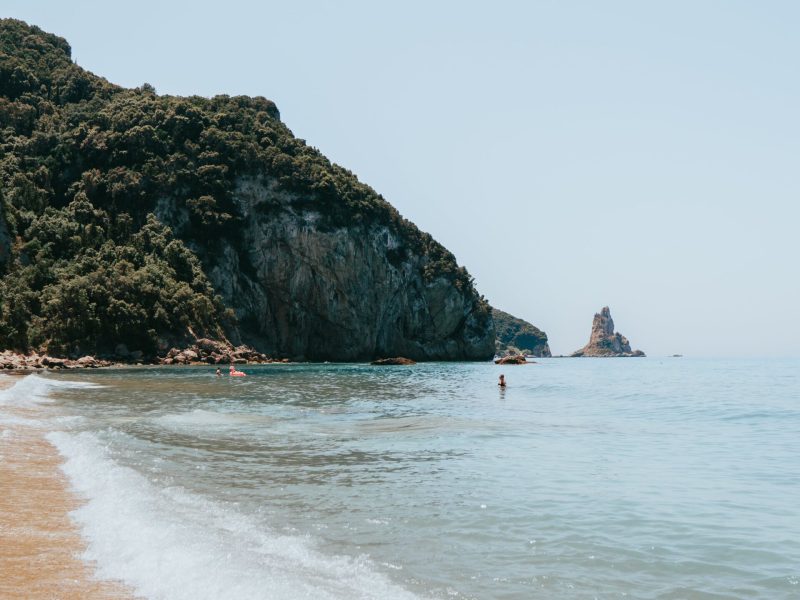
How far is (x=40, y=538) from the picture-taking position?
8297 millimetres

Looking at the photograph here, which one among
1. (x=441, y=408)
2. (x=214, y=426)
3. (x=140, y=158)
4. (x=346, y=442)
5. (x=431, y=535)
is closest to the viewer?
(x=431, y=535)

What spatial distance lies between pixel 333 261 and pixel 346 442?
92411 millimetres

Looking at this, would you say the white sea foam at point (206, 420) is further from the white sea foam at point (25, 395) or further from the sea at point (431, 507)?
the white sea foam at point (25, 395)

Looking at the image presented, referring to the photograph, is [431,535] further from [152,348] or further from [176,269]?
[176,269]

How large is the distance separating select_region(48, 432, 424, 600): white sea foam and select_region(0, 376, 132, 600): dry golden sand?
0.78ft

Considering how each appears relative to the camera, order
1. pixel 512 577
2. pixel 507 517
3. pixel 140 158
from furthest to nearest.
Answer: pixel 140 158 → pixel 507 517 → pixel 512 577

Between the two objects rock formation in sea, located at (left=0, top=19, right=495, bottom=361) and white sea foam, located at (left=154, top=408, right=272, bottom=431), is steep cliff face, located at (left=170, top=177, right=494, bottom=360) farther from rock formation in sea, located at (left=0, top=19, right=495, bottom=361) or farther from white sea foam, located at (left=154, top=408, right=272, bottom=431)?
white sea foam, located at (left=154, top=408, right=272, bottom=431)

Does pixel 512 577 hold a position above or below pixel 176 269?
below

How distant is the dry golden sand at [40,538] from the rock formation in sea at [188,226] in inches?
2847

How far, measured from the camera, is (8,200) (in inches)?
3644

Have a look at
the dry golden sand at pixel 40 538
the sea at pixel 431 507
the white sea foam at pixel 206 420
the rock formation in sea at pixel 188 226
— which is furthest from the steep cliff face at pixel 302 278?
the dry golden sand at pixel 40 538

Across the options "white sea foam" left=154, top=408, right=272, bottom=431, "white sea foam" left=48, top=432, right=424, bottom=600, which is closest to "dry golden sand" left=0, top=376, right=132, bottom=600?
"white sea foam" left=48, top=432, right=424, bottom=600

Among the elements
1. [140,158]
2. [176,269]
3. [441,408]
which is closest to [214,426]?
[441,408]

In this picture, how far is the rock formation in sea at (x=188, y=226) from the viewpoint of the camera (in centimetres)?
8669
